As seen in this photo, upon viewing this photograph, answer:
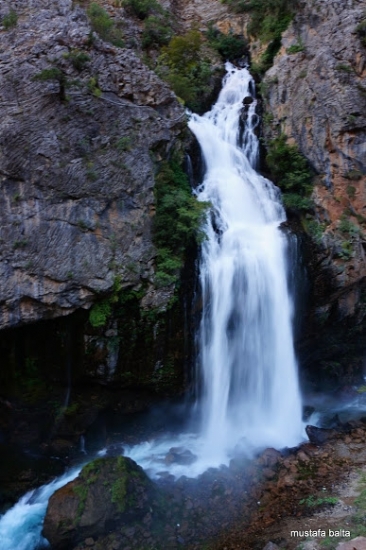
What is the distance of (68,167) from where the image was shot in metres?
9.44

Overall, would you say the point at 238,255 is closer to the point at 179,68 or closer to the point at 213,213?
the point at 213,213

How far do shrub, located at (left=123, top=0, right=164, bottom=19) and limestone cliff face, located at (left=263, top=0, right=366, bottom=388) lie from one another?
7089 mm

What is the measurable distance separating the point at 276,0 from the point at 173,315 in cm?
1369

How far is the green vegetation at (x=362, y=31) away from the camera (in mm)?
12642

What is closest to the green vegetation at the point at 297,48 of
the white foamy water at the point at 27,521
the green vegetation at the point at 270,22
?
the green vegetation at the point at 270,22

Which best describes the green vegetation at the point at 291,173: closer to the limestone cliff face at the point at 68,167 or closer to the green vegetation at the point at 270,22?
the limestone cliff face at the point at 68,167

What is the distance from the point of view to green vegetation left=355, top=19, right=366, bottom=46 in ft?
41.5

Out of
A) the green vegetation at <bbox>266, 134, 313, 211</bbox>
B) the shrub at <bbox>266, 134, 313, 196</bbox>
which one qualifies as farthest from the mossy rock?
the shrub at <bbox>266, 134, 313, 196</bbox>

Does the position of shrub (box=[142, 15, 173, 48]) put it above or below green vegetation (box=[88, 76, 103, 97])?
above

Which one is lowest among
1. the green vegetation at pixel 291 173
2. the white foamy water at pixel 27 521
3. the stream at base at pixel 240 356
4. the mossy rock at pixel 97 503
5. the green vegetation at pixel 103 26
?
the white foamy water at pixel 27 521

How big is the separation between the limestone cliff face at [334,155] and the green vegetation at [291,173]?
299 mm

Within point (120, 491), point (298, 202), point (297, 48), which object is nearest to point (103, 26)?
point (297, 48)

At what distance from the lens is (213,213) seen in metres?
11.7

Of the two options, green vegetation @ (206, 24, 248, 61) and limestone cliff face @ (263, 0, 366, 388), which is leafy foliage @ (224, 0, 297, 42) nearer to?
green vegetation @ (206, 24, 248, 61)
